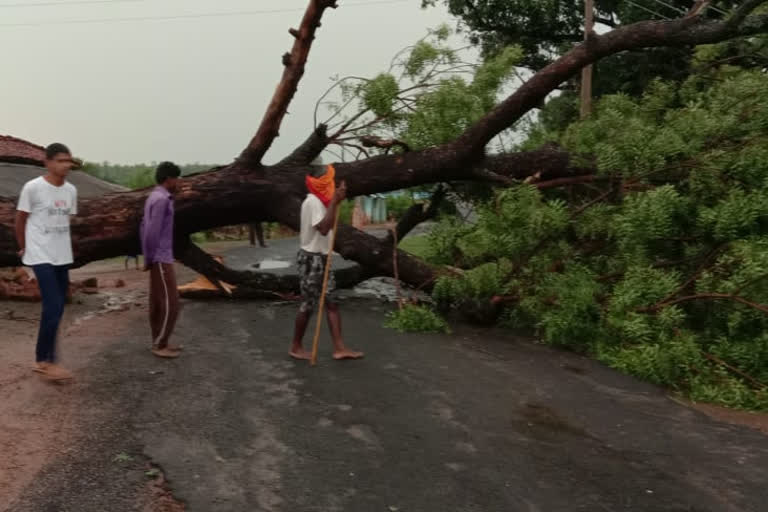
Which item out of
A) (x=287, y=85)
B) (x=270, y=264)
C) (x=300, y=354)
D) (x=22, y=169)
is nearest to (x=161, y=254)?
(x=300, y=354)

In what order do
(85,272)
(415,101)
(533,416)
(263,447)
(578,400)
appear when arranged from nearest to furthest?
(263,447) → (533,416) → (578,400) → (415,101) → (85,272)

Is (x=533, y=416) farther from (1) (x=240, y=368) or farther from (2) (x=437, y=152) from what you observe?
(2) (x=437, y=152)

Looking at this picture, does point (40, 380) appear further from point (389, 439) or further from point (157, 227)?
point (389, 439)

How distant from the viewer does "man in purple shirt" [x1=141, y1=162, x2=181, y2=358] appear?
615 centimetres

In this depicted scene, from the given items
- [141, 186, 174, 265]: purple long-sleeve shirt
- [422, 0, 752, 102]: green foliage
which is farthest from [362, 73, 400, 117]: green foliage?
[422, 0, 752, 102]: green foliage

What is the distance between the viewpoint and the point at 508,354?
6.96 m

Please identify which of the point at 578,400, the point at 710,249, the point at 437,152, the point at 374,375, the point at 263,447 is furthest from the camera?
the point at 437,152

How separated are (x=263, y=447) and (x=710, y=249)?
4.67 m

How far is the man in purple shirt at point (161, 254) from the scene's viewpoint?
6148mm

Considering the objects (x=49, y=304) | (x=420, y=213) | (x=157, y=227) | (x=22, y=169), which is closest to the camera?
(x=49, y=304)

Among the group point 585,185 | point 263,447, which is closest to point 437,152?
point 585,185

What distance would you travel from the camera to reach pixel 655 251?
7.11 metres

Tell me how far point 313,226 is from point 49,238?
80.1 inches

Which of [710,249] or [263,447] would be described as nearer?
[263,447]
